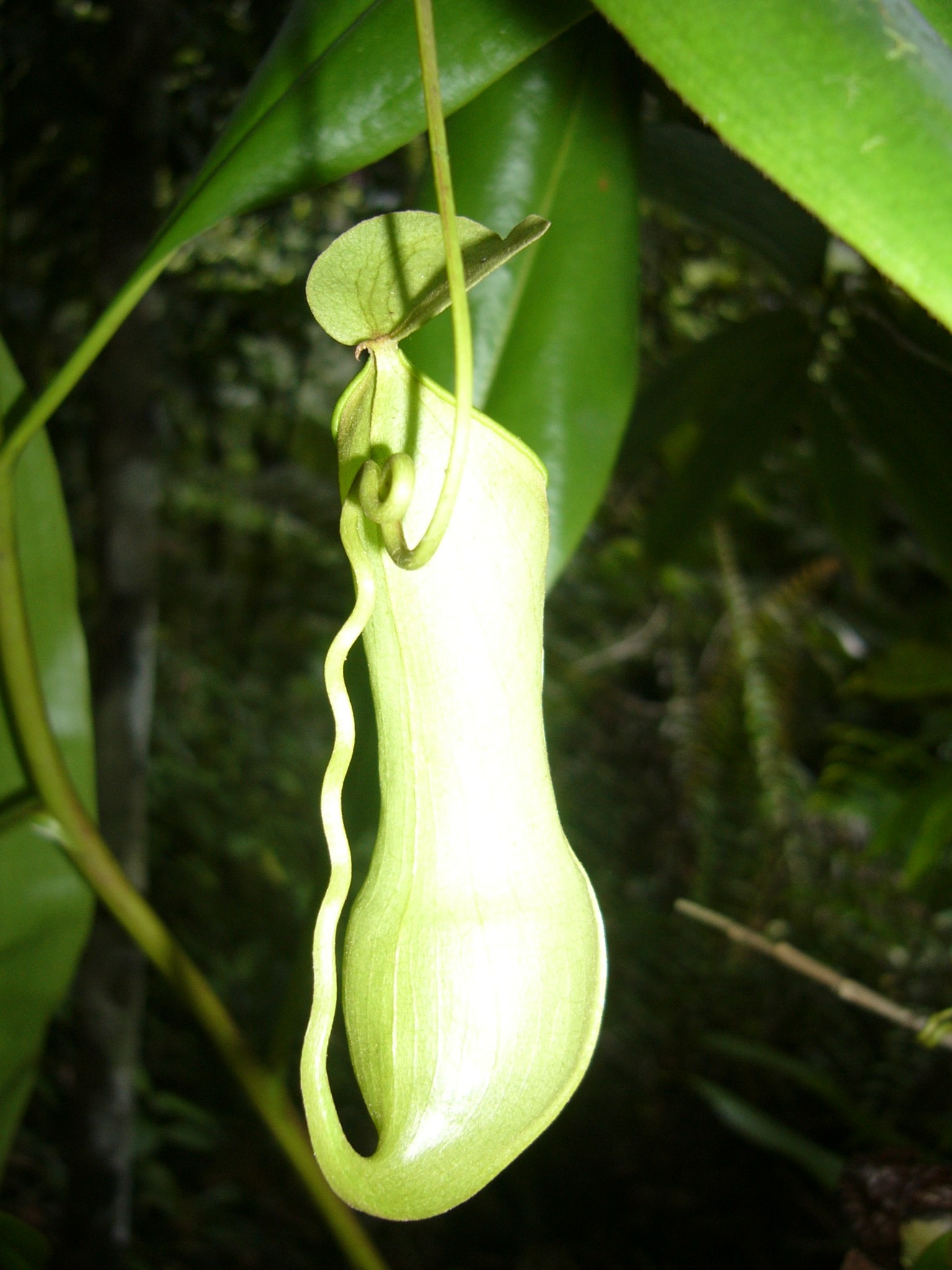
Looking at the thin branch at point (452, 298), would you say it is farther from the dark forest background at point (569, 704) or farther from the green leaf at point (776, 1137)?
the green leaf at point (776, 1137)

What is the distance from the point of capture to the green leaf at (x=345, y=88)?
406 mm

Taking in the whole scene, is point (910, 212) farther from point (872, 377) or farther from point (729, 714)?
point (729, 714)

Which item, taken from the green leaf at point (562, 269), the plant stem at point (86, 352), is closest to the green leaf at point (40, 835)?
the plant stem at point (86, 352)

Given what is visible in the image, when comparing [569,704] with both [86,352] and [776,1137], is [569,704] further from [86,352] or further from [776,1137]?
[86,352]

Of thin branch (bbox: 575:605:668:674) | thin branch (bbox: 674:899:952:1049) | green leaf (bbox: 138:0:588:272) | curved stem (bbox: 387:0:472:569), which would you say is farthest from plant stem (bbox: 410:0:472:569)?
thin branch (bbox: 575:605:668:674)

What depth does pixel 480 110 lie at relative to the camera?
558mm

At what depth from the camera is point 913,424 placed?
78 centimetres

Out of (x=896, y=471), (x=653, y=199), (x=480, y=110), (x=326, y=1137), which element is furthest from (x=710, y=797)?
(x=326, y=1137)

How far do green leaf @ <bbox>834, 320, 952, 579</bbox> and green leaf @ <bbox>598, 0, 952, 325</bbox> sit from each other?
1.74 feet

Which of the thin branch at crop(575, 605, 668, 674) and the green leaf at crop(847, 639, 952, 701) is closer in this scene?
the green leaf at crop(847, 639, 952, 701)

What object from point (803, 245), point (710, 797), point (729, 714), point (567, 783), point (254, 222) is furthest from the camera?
point (567, 783)

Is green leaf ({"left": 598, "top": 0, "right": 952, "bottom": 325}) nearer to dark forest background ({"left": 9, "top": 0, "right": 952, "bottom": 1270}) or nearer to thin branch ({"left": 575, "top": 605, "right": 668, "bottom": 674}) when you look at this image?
dark forest background ({"left": 9, "top": 0, "right": 952, "bottom": 1270})

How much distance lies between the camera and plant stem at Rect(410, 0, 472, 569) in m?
0.27

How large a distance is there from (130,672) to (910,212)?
790 millimetres
